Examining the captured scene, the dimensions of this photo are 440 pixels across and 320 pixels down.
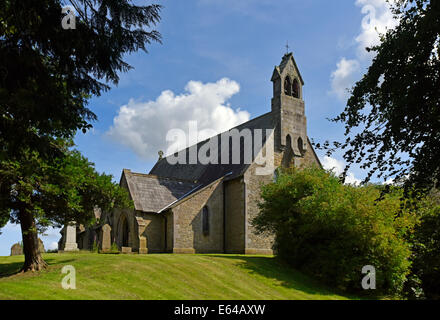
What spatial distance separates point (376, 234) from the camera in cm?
1964

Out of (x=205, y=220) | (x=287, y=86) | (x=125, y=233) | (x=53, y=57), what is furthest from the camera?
(x=287, y=86)

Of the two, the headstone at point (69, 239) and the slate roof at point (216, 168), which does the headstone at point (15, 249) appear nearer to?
the headstone at point (69, 239)

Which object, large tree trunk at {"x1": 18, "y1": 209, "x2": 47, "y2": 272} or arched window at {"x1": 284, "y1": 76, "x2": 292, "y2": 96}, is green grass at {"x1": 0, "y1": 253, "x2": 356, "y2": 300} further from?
arched window at {"x1": 284, "y1": 76, "x2": 292, "y2": 96}

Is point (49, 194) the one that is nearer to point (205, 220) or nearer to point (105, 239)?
A: point (105, 239)

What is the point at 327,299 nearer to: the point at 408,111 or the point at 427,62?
the point at 408,111

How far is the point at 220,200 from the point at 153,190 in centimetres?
552

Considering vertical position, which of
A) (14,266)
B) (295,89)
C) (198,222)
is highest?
(295,89)

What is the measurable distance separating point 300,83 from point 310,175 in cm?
1367

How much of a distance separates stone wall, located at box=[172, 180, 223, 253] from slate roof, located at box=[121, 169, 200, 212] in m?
2.58

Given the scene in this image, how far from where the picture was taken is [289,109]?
32562 millimetres

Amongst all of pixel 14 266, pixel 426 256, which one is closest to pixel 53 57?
pixel 14 266
